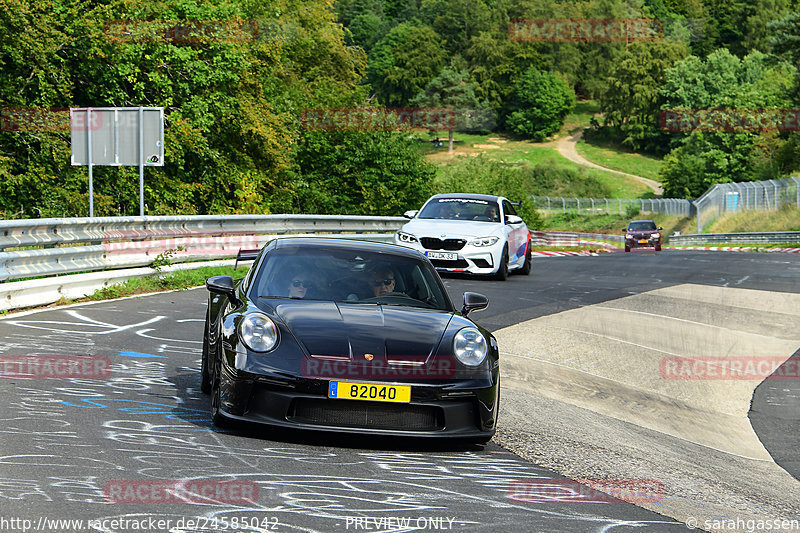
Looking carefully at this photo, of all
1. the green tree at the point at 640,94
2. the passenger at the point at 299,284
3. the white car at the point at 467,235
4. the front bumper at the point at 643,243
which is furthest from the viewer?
the green tree at the point at 640,94

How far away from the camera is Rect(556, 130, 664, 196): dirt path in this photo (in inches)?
4924

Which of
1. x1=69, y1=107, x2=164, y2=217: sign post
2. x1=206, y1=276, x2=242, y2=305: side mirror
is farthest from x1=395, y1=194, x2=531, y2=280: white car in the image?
x1=206, y1=276, x2=242, y2=305: side mirror

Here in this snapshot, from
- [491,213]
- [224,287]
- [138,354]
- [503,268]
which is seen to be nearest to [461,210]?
[491,213]

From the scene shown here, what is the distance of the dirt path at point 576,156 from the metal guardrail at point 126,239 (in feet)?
336

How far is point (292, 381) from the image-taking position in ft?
20.3

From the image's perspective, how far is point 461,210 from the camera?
2048cm

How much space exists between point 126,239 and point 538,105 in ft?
464

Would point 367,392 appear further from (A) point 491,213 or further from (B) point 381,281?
(A) point 491,213

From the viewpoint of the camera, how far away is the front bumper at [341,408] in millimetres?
6176

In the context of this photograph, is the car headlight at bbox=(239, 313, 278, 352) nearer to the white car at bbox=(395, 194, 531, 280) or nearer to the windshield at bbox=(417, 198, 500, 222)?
the white car at bbox=(395, 194, 531, 280)

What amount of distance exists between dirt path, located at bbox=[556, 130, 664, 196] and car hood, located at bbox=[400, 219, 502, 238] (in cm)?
10246

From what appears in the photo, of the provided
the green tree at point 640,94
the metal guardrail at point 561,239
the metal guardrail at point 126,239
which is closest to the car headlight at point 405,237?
the metal guardrail at point 126,239

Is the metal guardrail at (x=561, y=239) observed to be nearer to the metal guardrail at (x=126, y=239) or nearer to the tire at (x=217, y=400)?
the metal guardrail at (x=126, y=239)

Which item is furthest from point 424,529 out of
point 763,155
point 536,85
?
point 536,85
